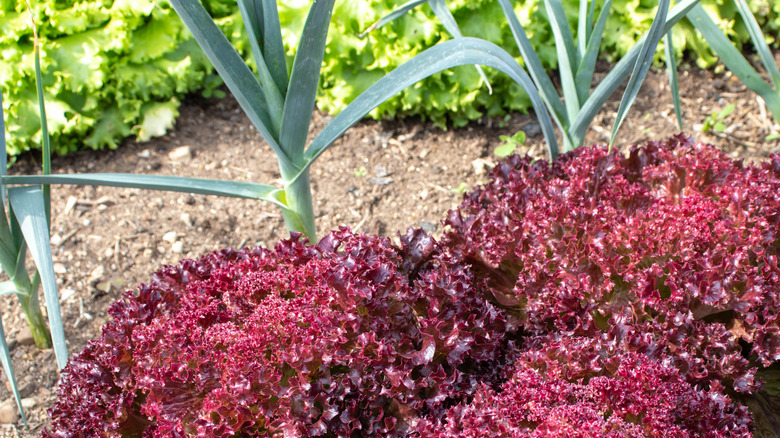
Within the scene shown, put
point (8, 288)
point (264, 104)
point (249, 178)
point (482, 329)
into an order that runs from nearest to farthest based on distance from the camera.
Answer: point (482, 329) < point (264, 104) < point (8, 288) < point (249, 178)

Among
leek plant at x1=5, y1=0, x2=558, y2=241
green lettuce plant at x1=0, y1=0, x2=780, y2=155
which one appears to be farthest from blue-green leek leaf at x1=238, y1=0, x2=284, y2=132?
green lettuce plant at x1=0, y1=0, x2=780, y2=155

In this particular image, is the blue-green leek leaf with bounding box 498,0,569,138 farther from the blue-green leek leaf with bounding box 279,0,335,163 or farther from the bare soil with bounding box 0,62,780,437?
the bare soil with bounding box 0,62,780,437

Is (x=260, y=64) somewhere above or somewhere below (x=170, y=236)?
below

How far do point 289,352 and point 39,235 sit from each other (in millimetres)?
989

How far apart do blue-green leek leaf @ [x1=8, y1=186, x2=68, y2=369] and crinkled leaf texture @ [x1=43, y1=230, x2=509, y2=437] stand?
0.68 feet

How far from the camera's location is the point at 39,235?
6.66ft

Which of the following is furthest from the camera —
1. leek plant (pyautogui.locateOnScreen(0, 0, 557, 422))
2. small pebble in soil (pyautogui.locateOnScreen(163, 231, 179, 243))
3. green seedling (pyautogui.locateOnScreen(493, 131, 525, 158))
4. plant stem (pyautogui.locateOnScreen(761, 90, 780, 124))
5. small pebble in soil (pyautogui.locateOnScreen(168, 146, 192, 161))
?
small pebble in soil (pyautogui.locateOnScreen(168, 146, 192, 161))

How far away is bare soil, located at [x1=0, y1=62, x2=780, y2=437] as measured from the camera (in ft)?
10.2

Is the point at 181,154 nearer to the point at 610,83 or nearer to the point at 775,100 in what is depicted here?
the point at 610,83

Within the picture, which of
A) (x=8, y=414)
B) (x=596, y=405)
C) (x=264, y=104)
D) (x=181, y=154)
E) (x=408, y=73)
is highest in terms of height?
(x=181, y=154)

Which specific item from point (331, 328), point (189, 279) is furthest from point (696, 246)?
point (189, 279)

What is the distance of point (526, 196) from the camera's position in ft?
7.63

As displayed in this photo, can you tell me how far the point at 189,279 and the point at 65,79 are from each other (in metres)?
2.08

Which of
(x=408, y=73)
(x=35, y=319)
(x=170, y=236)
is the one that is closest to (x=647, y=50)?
(x=408, y=73)
